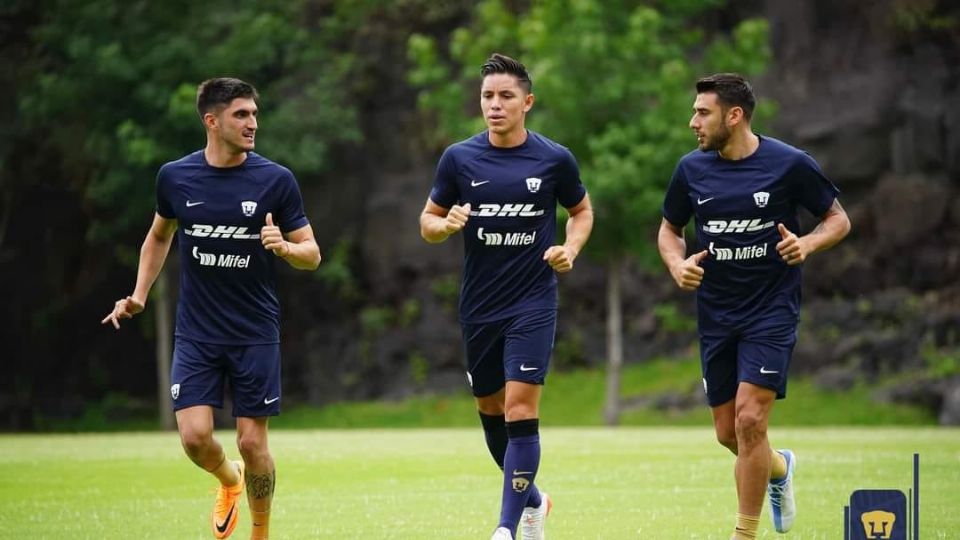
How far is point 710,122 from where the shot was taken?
10.1 m

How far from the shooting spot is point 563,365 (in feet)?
134

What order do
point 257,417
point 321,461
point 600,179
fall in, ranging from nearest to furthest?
point 257,417
point 321,461
point 600,179

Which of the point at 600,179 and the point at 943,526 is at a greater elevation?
the point at 600,179

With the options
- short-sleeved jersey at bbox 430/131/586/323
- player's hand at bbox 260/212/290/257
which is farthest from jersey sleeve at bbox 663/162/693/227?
player's hand at bbox 260/212/290/257

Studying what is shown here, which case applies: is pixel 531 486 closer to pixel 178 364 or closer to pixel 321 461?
pixel 178 364

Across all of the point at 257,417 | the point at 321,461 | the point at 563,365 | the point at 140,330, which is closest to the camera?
the point at 257,417

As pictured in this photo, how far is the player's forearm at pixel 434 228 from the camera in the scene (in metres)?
9.96

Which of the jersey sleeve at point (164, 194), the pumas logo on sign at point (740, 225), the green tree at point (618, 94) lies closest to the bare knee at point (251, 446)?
the jersey sleeve at point (164, 194)

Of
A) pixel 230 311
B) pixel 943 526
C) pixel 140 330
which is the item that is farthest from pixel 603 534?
pixel 140 330

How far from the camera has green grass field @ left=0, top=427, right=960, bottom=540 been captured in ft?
38.3

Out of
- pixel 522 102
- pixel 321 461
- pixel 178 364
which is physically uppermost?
pixel 522 102

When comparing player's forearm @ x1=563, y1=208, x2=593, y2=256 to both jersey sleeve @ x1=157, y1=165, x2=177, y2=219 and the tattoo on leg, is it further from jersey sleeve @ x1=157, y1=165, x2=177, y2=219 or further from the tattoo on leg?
jersey sleeve @ x1=157, y1=165, x2=177, y2=219

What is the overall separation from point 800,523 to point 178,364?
4.74 meters

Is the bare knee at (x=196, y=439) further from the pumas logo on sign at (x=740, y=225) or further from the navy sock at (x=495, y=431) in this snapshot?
the pumas logo on sign at (x=740, y=225)
